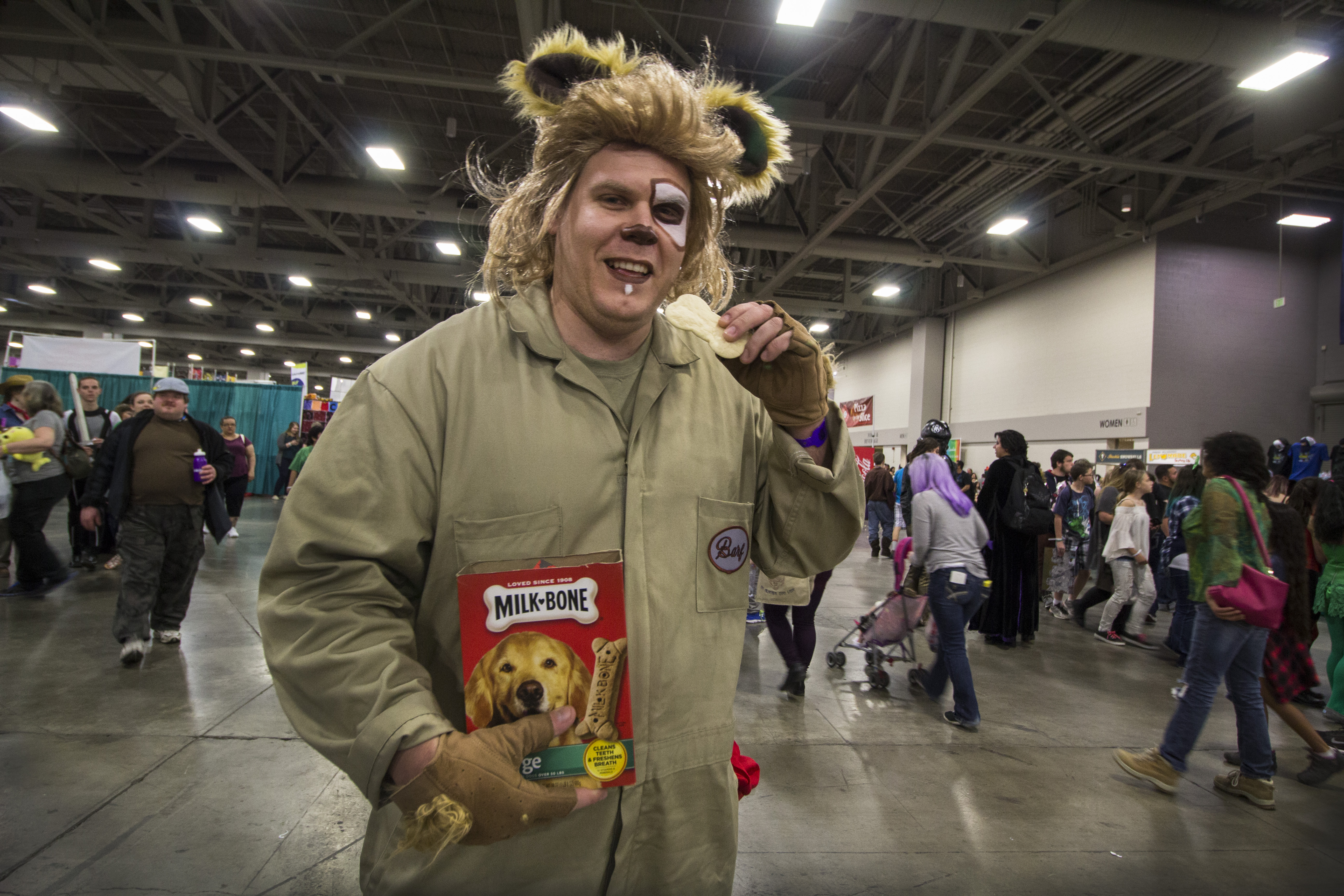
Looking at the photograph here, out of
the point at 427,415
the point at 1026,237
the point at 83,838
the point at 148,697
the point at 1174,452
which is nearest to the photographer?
the point at 427,415

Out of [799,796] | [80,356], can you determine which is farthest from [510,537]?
[80,356]

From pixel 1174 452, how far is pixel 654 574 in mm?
12491

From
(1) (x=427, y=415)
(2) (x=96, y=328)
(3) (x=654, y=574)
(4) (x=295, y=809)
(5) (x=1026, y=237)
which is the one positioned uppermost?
(5) (x=1026, y=237)

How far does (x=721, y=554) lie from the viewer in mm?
1199

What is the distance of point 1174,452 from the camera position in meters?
10.9

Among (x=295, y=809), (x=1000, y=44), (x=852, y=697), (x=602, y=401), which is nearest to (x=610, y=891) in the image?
(x=602, y=401)

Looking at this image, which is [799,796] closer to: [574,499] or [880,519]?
[574,499]

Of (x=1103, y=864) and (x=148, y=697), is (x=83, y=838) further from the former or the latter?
(x=1103, y=864)

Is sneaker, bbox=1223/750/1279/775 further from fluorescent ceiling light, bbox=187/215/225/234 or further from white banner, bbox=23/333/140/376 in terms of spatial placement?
white banner, bbox=23/333/140/376

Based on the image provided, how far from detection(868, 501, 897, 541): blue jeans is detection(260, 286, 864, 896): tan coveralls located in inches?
396

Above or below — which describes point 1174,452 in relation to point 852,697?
above

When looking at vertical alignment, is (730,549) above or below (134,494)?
above

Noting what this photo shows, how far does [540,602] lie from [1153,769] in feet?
12.8

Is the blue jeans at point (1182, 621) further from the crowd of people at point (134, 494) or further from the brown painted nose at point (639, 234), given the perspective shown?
the crowd of people at point (134, 494)
